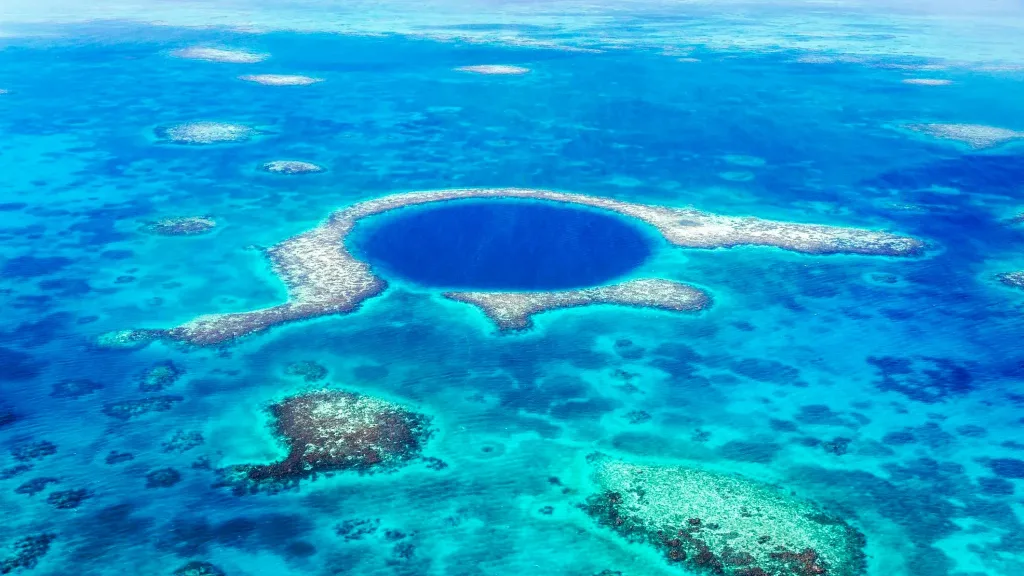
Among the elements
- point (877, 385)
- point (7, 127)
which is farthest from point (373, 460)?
point (7, 127)

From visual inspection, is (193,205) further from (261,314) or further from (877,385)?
(877,385)

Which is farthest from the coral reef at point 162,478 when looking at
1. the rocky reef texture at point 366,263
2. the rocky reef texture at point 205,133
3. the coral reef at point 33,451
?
the rocky reef texture at point 205,133

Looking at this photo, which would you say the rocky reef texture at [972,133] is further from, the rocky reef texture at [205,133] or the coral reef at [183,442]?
the coral reef at [183,442]

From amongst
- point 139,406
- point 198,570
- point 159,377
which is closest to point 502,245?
point 159,377

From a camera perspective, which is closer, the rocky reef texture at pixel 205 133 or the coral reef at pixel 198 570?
the coral reef at pixel 198 570

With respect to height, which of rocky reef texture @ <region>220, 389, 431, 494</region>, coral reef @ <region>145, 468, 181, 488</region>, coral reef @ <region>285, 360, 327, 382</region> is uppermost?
coral reef @ <region>285, 360, 327, 382</region>

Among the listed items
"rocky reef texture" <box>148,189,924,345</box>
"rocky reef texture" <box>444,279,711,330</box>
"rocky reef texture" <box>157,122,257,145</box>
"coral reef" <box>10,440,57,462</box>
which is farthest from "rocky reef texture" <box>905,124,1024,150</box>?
"coral reef" <box>10,440,57,462</box>

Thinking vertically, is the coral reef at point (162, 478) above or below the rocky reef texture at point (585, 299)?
below

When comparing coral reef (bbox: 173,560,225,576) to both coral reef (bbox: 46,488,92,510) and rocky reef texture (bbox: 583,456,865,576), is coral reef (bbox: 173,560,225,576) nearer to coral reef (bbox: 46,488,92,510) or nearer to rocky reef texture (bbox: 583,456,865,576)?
coral reef (bbox: 46,488,92,510)
